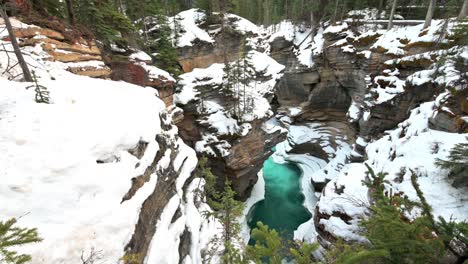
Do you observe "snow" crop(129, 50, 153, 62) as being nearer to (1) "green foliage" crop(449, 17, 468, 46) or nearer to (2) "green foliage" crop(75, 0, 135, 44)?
(2) "green foliage" crop(75, 0, 135, 44)

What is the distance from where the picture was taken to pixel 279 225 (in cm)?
1689

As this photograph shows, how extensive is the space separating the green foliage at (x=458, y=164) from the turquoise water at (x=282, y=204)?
36.0 ft

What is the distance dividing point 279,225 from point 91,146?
1619cm

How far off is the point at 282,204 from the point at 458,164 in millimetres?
14905

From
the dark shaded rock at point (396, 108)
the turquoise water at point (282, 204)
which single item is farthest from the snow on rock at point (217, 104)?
the dark shaded rock at point (396, 108)

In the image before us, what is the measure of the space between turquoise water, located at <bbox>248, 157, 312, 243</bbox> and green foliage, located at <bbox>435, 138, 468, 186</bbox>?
36.0 feet

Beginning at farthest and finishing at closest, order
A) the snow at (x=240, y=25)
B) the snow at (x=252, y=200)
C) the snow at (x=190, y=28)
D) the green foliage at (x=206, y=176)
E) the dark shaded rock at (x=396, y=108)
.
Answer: the snow at (x=240, y=25)
the snow at (x=190, y=28)
the snow at (x=252, y=200)
the dark shaded rock at (x=396, y=108)
the green foliage at (x=206, y=176)

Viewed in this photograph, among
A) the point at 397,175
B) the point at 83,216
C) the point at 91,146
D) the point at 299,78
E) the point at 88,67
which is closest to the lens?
the point at 83,216

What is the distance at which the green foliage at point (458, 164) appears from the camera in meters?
5.26

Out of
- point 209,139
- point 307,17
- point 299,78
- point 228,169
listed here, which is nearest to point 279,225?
point 228,169

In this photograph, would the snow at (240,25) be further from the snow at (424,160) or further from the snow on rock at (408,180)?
the snow on rock at (408,180)

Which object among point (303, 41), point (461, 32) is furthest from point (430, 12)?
point (303, 41)

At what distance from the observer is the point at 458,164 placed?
5.37m

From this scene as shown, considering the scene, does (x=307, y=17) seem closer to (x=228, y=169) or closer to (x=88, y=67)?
(x=228, y=169)
